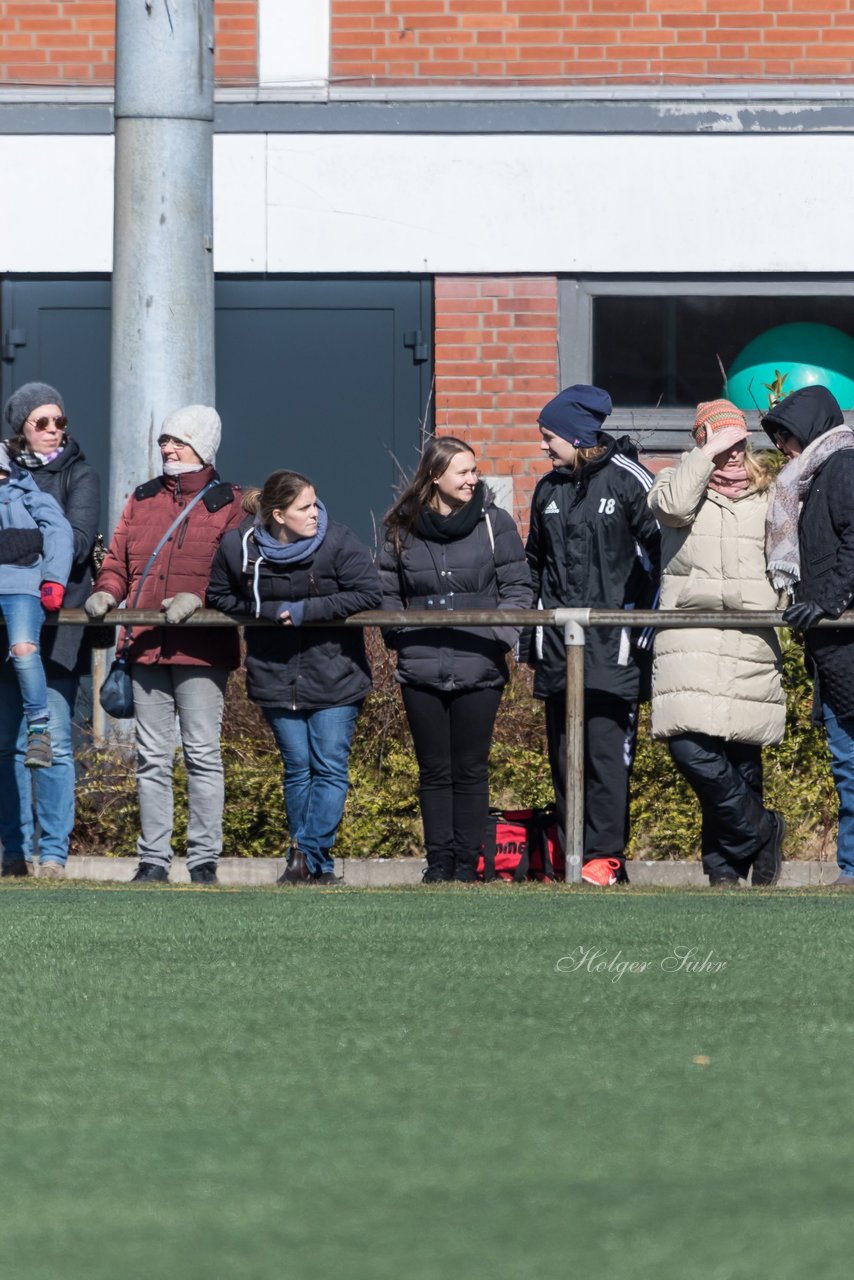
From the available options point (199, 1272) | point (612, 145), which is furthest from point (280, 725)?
point (612, 145)

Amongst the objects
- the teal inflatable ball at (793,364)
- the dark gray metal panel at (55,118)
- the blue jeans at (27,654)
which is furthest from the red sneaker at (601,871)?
the dark gray metal panel at (55,118)

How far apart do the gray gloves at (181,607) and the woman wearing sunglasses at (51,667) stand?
1.72ft

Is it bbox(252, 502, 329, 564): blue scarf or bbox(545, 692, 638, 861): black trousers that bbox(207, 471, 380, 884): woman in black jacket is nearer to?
bbox(252, 502, 329, 564): blue scarf

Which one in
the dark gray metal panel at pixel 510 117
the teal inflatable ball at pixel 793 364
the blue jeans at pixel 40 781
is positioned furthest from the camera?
the dark gray metal panel at pixel 510 117

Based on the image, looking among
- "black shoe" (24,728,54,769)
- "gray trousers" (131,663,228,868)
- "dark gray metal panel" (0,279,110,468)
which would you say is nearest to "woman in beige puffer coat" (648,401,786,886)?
"gray trousers" (131,663,228,868)

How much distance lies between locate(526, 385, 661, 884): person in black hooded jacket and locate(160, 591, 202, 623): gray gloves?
1.24 meters

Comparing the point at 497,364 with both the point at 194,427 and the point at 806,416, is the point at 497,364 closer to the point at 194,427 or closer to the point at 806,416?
the point at 194,427

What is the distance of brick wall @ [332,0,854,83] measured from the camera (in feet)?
41.6

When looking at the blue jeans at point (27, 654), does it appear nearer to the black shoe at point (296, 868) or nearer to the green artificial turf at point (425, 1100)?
the black shoe at point (296, 868)

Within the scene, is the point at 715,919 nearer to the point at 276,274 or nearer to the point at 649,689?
the point at 649,689

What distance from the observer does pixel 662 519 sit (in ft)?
24.5

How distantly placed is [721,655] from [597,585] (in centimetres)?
62

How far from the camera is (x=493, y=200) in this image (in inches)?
503

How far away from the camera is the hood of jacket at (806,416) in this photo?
7434mm
